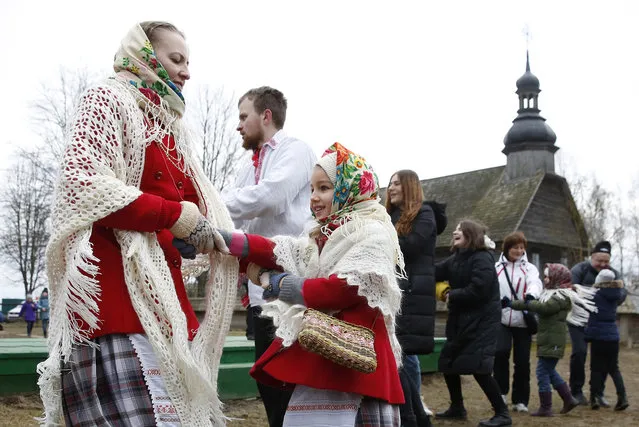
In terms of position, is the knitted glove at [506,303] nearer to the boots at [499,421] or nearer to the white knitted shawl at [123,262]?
the boots at [499,421]

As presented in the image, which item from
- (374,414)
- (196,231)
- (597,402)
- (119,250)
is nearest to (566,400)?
(597,402)

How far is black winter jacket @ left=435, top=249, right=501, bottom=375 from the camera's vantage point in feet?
20.7

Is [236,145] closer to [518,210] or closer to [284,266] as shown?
[518,210]

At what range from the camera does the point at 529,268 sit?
807 centimetres

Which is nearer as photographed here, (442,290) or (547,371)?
(442,290)

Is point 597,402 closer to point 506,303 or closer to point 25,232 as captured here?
point 506,303

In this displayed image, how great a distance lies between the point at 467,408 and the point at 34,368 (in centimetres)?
437

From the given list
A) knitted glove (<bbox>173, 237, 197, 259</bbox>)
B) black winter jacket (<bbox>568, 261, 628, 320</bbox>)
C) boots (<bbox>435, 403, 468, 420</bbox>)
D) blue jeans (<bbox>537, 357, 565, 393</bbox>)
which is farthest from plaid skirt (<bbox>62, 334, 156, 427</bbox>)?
black winter jacket (<bbox>568, 261, 628, 320</bbox>)

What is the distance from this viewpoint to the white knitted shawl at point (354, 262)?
2.72 m

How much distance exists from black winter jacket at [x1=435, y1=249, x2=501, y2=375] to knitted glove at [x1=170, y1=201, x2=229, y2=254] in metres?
4.11

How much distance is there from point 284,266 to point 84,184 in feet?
3.12

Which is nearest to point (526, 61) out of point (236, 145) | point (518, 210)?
point (518, 210)

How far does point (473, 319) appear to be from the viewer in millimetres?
6422

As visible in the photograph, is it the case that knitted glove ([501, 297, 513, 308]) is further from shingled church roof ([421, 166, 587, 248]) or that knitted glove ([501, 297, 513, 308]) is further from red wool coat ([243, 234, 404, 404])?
shingled church roof ([421, 166, 587, 248])
